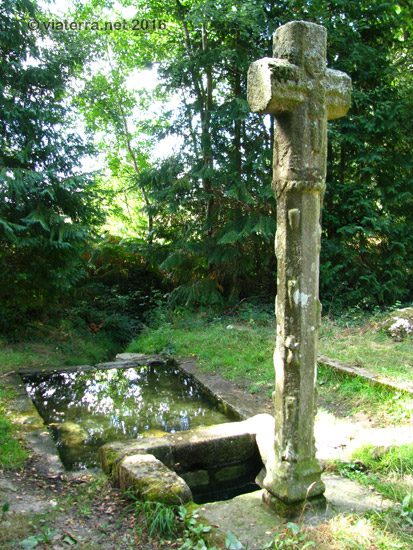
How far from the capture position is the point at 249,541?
252 cm

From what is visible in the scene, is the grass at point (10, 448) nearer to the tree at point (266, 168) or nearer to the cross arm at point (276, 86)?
the cross arm at point (276, 86)

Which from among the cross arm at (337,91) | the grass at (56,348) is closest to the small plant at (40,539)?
the cross arm at (337,91)

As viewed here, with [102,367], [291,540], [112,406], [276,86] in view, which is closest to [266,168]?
[102,367]

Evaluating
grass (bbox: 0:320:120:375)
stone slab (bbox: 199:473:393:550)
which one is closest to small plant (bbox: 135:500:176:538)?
stone slab (bbox: 199:473:393:550)

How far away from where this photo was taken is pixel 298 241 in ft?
8.96

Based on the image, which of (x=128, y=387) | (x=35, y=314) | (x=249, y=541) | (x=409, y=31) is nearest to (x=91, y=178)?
(x=35, y=314)

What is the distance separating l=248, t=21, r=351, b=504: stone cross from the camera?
8.93 ft

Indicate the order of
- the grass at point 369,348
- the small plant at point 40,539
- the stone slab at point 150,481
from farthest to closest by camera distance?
the grass at point 369,348
the stone slab at point 150,481
the small plant at point 40,539

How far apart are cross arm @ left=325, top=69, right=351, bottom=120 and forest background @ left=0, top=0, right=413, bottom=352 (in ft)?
18.8

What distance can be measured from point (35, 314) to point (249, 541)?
7665 millimetres

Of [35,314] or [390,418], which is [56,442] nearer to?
[390,418]

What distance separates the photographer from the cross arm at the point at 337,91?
285 cm
